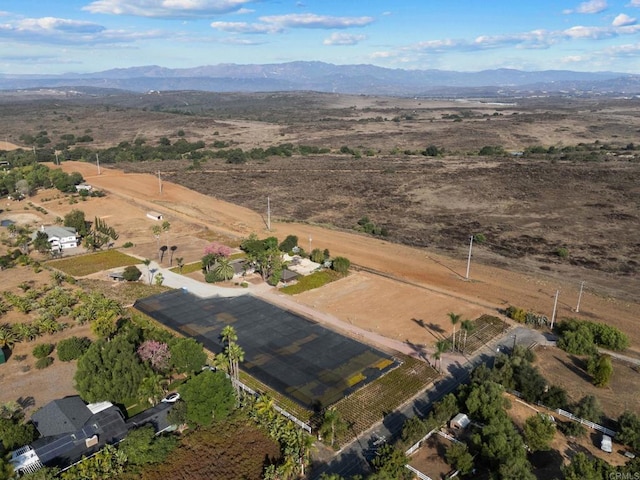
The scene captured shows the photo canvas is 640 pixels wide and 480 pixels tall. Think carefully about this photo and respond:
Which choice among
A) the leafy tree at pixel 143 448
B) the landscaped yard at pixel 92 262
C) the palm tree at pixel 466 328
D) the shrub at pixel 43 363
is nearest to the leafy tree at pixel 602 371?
the palm tree at pixel 466 328

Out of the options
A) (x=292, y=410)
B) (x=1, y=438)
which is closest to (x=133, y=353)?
(x=1, y=438)

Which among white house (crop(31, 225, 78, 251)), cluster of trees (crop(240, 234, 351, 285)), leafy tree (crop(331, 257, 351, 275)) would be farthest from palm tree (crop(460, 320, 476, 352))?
white house (crop(31, 225, 78, 251))

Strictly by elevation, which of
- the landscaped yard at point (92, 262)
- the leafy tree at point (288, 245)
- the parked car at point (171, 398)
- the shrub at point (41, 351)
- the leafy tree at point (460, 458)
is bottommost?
the landscaped yard at point (92, 262)

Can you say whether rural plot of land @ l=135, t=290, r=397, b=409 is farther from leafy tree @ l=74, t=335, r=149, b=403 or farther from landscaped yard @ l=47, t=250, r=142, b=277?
landscaped yard @ l=47, t=250, r=142, b=277

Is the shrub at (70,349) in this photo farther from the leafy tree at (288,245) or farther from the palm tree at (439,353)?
the leafy tree at (288,245)

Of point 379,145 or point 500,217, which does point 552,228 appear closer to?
point 500,217

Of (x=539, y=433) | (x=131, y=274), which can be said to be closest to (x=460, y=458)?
(x=539, y=433)
